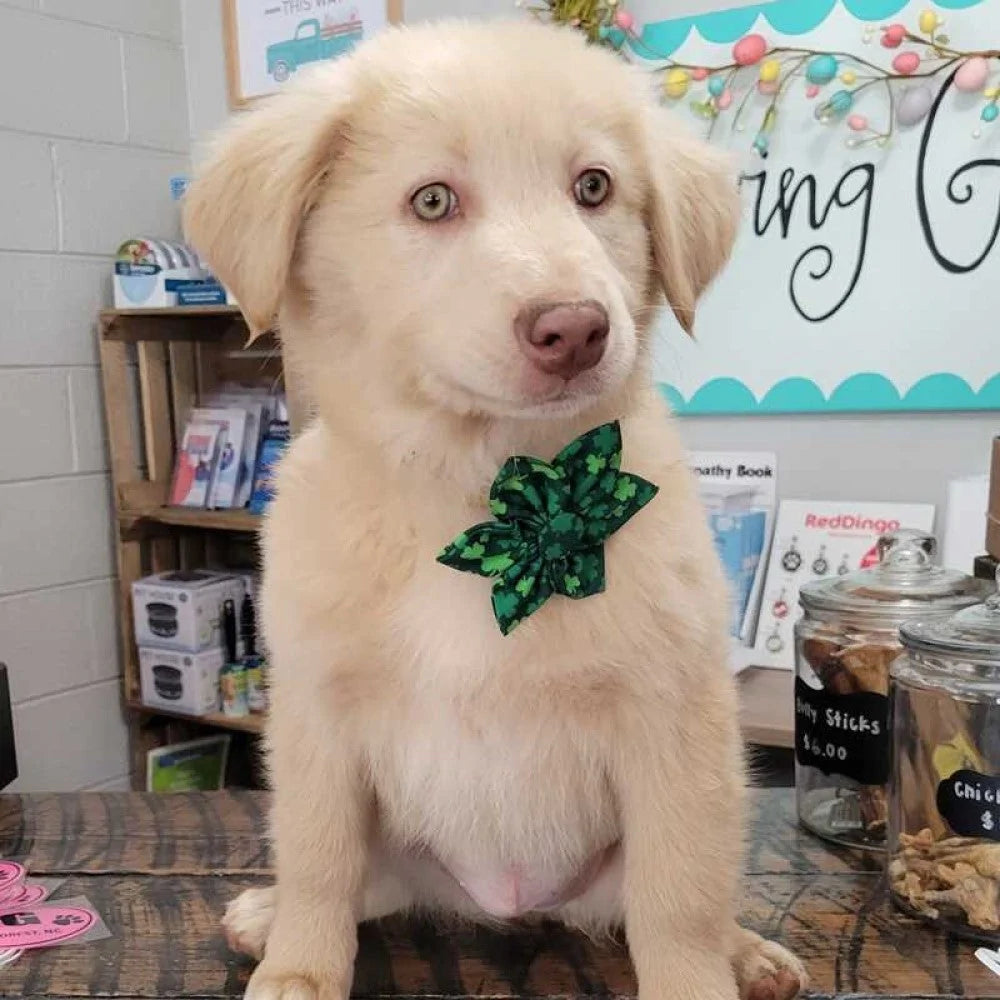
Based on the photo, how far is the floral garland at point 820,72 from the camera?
1.78m

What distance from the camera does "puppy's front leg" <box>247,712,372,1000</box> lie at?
0.83 metres

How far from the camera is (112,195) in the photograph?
2.64 metres

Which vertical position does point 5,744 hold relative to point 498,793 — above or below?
below

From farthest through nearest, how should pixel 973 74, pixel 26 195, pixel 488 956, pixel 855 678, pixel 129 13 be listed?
pixel 129 13, pixel 26 195, pixel 973 74, pixel 855 678, pixel 488 956

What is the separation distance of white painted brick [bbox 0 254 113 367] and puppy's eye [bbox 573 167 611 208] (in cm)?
195

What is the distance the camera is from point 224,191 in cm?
83

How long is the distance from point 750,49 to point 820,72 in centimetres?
13

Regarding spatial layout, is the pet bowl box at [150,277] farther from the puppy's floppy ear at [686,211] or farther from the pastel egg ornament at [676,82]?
the puppy's floppy ear at [686,211]

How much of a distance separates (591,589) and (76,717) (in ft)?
7.04

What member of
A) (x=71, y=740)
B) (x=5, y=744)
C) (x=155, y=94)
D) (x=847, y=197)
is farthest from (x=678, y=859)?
(x=155, y=94)

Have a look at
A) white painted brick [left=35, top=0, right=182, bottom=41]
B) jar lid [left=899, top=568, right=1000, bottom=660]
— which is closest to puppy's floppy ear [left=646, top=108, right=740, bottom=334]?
jar lid [left=899, top=568, right=1000, bottom=660]

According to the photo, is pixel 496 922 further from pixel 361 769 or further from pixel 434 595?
pixel 434 595

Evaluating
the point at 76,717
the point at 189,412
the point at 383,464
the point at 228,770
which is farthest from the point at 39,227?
the point at 383,464

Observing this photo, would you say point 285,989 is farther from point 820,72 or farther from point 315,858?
point 820,72
